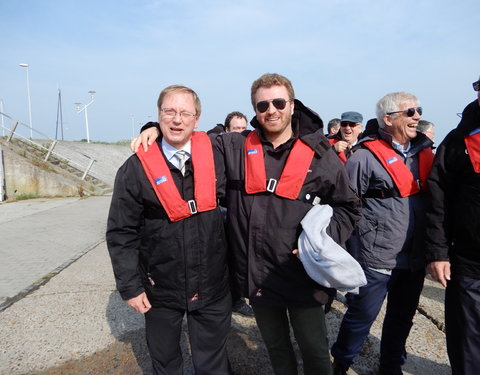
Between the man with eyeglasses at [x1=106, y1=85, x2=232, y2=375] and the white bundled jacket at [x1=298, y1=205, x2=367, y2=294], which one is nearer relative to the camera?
the white bundled jacket at [x1=298, y1=205, x2=367, y2=294]

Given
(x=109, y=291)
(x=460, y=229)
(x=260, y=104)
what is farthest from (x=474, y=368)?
(x=109, y=291)

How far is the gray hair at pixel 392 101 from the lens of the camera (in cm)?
261

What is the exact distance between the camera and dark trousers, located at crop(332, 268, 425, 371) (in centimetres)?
262

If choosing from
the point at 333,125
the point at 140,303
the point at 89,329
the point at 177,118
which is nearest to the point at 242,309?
the point at 89,329

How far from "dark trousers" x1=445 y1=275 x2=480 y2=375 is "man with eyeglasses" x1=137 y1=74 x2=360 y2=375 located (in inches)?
29.2

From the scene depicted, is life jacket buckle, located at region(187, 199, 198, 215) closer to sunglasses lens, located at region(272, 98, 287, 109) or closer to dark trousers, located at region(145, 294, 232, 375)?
dark trousers, located at region(145, 294, 232, 375)

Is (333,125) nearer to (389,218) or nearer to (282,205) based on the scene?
(389,218)

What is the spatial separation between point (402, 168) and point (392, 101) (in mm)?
523

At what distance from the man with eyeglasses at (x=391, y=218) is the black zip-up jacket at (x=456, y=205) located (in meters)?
0.25

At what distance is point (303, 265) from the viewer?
2.14 metres

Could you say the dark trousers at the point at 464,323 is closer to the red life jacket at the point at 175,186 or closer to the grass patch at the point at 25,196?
the red life jacket at the point at 175,186

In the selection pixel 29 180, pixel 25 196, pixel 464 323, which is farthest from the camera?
pixel 29 180

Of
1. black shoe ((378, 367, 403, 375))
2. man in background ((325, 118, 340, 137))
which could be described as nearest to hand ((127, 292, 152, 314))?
black shoe ((378, 367, 403, 375))

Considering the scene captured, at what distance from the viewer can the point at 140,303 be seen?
7.29 feet
